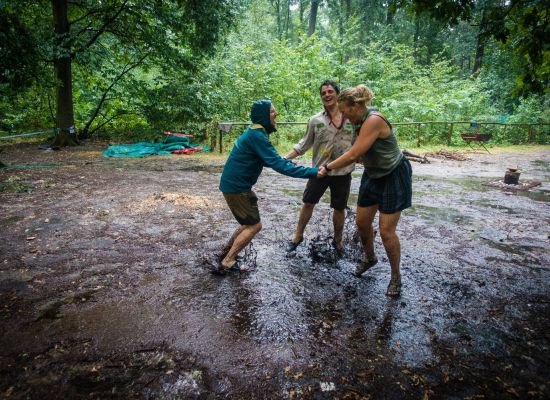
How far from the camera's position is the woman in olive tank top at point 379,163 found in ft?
10.9

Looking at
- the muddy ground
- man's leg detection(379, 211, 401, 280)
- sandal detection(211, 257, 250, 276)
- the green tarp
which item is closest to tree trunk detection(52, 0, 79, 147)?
the green tarp

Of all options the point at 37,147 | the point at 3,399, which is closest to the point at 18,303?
the point at 3,399

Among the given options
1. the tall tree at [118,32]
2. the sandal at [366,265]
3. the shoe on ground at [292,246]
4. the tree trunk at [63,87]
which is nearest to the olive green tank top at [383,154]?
the sandal at [366,265]

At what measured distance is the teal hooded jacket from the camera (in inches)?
141

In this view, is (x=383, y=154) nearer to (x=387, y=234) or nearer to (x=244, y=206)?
(x=387, y=234)

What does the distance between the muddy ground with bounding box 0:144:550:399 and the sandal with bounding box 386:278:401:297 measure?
10cm

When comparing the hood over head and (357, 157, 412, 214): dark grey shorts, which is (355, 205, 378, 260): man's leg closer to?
(357, 157, 412, 214): dark grey shorts

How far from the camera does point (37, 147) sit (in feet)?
43.8

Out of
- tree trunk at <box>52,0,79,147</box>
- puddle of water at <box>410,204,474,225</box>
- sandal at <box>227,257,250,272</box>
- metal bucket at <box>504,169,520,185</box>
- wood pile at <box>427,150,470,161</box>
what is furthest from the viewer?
wood pile at <box>427,150,470,161</box>

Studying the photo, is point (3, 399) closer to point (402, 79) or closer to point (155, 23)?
point (155, 23)

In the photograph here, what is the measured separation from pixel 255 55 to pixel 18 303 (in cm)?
1613

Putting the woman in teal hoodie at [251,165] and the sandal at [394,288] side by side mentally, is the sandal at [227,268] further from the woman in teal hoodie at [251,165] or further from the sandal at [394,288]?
the sandal at [394,288]

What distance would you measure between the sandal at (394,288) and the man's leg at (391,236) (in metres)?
0.04

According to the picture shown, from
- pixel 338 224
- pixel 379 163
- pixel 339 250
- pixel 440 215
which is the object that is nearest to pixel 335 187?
pixel 338 224
